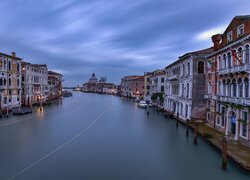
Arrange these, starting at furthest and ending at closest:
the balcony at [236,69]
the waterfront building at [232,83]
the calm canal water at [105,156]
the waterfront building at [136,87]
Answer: the waterfront building at [136,87], the waterfront building at [232,83], the balcony at [236,69], the calm canal water at [105,156]

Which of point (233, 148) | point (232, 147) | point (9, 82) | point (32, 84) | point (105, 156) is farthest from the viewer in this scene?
point (32, 84)

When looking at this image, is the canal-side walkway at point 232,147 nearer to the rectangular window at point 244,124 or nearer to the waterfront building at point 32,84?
the rectangular window at point 244,124

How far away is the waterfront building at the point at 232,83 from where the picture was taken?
17000mm

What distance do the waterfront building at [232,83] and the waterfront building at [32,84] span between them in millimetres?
42227

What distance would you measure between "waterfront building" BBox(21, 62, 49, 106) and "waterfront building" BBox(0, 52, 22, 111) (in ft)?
24.6

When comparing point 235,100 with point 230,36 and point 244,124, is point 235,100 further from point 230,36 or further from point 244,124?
point 230,36

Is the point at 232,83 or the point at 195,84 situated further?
the point at 195,84

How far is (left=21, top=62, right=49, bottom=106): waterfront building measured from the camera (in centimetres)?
5097

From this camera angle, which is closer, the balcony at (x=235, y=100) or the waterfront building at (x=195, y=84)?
the balcony at (x=235, y=100)

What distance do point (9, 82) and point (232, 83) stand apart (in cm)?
3790

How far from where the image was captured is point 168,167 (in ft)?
47.4

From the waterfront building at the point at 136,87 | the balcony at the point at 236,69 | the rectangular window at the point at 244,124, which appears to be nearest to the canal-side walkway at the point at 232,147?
the rectangular window at the point at 244,124

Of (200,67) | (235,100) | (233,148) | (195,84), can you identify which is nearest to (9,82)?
(195,84)

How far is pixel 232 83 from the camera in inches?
769
